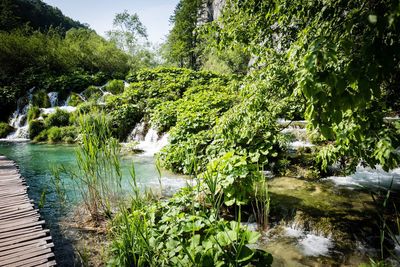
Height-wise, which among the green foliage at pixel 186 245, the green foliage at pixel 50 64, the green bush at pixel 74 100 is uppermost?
the green foliage at pixel 50 64

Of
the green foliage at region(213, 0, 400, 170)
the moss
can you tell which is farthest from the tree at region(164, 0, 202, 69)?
the green foliage at region(213, 0, 400, 170)

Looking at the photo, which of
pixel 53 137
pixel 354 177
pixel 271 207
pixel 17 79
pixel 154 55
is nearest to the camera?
pixel 271 207

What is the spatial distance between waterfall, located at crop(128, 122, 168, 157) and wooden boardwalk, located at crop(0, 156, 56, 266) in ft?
19.7

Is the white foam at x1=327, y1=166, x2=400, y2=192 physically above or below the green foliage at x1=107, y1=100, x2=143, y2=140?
below

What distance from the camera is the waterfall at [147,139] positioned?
10977 mm

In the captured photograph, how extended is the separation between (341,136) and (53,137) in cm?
1477

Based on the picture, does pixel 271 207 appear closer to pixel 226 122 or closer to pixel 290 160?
pixel 226 122

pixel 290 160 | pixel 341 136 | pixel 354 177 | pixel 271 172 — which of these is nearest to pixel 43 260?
pixel 341 136

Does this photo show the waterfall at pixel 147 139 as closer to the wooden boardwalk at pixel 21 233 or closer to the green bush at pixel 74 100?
the wooden boardwalk at pixel 21 233

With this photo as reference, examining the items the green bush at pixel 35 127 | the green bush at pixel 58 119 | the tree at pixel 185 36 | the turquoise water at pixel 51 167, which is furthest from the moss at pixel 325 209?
the tree at pixel 185 36

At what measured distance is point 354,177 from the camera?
6.33 m

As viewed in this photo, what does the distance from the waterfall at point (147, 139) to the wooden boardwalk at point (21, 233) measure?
19.7 feet

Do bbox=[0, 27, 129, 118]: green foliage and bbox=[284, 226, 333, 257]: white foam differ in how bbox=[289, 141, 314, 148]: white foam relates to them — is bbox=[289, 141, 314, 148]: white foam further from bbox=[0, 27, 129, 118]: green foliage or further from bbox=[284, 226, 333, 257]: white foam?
bbox=[0, 27, 129, 118]: green foliage

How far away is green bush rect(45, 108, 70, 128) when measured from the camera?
50.5ft
